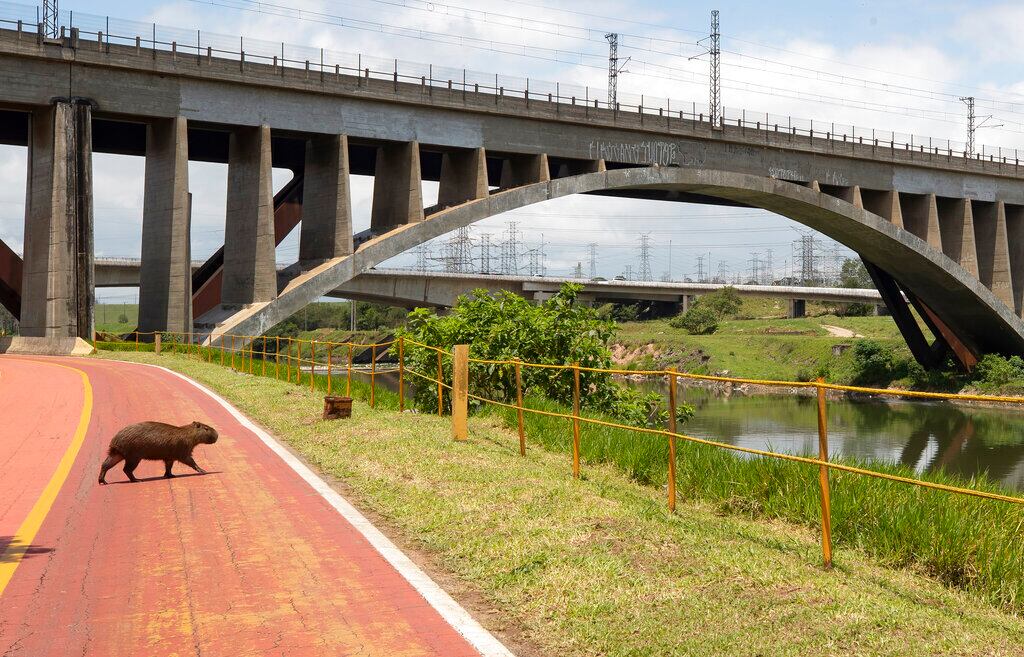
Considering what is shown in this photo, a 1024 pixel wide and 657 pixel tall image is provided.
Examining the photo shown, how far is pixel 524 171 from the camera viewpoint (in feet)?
133

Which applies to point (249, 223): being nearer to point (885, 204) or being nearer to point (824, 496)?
point (824, 496)

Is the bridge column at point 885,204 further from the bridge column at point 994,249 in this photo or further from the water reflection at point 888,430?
the water reflection at point 888,430

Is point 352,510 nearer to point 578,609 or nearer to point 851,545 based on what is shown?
point 578,609

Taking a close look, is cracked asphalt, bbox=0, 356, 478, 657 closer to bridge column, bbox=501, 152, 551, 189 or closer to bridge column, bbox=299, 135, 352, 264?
bridge column, bbox=299, 135, 352, 264

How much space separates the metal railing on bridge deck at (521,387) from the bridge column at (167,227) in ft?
3.48

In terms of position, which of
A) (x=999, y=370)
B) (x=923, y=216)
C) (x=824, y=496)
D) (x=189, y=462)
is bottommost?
(x=999, y=370)

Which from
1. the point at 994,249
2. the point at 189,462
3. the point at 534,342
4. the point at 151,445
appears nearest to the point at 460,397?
the point at 189,462

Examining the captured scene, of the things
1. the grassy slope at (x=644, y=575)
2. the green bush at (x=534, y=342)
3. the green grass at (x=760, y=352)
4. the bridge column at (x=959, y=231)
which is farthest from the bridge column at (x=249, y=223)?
the bridge column at (x=959, y=231)

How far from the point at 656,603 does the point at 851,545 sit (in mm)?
2689

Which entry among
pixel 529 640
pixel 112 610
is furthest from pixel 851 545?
pixel 112 610

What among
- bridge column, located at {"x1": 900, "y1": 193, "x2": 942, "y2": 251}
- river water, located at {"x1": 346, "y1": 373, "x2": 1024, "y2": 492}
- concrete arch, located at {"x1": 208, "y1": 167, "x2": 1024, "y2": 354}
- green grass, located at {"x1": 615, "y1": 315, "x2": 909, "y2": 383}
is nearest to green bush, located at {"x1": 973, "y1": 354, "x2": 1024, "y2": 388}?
concrete arch, located at {"x1": 208, "y1": 167, "x2": 1024, "y2": 354}

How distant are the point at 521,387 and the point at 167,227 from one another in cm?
2090

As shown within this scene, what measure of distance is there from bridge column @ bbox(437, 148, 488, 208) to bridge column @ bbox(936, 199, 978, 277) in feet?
93.6

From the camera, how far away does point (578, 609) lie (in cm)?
609
